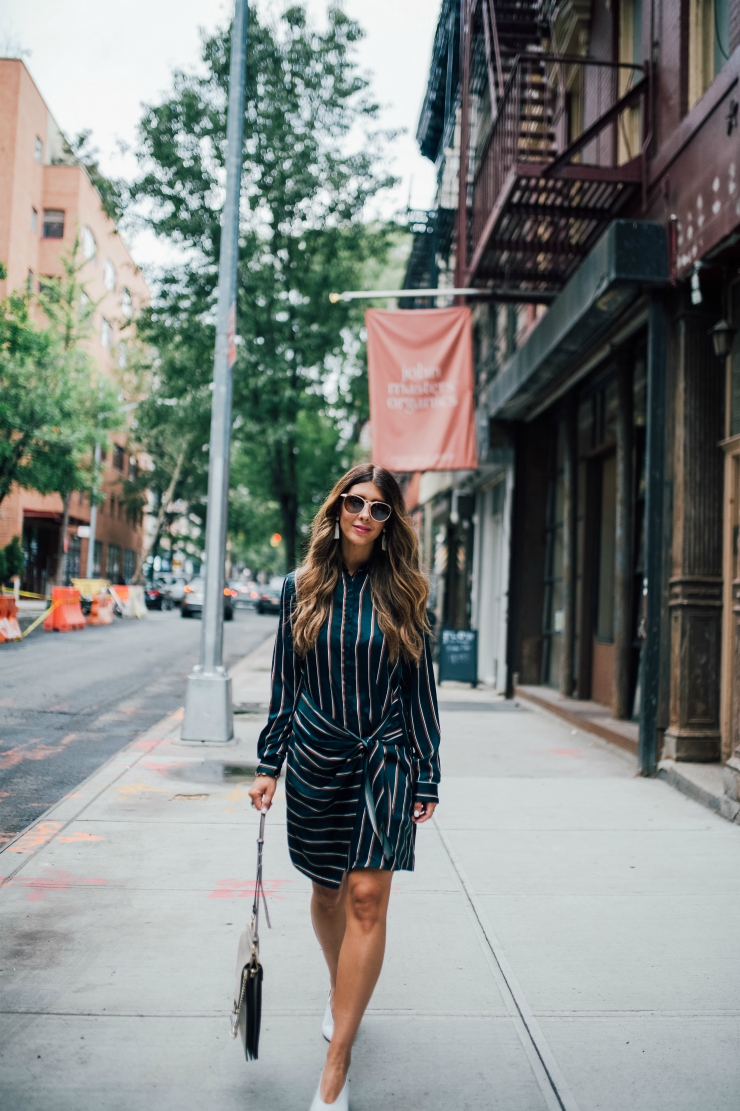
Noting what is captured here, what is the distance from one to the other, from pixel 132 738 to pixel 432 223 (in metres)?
14.3

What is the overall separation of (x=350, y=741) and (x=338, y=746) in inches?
1.5

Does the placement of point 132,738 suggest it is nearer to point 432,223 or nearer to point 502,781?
point 502,781

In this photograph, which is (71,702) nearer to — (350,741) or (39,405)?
(350,741)

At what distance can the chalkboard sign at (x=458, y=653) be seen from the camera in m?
14.6

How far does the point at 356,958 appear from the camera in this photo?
2770mm

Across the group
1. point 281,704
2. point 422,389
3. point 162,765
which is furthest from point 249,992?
point 422,389

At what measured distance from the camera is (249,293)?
26.0 metres

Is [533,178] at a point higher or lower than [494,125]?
lower

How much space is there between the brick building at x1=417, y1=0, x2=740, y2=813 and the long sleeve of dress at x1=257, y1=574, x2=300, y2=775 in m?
3.92

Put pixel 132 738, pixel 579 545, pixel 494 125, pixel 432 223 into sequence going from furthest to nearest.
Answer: pixel 432 223
pixel 579 545
pixel 494 125
pixel 132 738

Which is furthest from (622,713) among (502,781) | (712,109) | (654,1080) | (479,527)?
(479,527)

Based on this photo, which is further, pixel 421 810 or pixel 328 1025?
pixel 328 1025

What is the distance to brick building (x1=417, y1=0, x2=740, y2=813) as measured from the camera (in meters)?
7.42

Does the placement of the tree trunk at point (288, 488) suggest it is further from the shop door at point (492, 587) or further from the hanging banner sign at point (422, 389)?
the hanging banner sign at point (422, 389)
